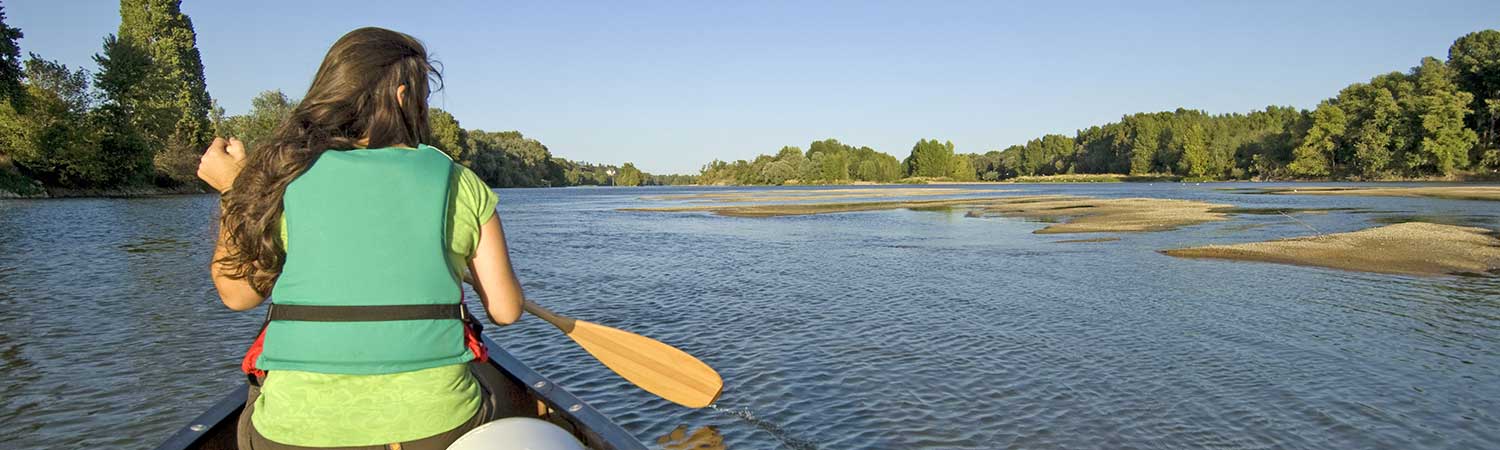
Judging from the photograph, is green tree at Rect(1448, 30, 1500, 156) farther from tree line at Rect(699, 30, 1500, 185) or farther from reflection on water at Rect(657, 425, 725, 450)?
reflection on water at Rect(657, 425, 725, 450)

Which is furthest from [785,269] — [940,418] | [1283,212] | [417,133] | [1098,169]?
[1098,169]

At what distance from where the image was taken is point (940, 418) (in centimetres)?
669

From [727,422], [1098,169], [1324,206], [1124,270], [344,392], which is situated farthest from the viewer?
[1098,169]

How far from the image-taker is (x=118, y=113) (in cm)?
5697

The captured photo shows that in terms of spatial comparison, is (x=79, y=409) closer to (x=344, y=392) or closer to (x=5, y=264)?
(x=344, y=392)

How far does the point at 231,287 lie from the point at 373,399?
0.60 metres

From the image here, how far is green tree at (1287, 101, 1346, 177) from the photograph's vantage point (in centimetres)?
8838

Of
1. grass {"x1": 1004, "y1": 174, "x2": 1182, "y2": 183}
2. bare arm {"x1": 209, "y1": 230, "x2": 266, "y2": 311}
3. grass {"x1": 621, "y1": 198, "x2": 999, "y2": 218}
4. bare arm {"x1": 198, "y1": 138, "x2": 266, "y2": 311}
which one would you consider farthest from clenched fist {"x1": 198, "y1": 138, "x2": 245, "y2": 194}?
grass {"x1": 1004, "y1": 174, "x2": 1182, "y2": 183}

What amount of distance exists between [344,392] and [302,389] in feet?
0.39

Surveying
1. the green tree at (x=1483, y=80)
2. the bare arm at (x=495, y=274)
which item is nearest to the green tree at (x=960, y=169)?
the green tree at (x=1483, y=80)

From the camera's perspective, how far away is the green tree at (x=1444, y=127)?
74.4 meters

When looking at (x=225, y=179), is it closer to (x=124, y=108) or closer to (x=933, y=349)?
(x=933, y=349)

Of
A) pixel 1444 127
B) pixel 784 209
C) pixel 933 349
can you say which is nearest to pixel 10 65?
pixel 784 209

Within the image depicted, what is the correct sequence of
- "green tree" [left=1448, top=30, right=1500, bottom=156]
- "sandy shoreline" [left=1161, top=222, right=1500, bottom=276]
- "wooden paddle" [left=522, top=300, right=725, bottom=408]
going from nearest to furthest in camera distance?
1. "wooden paddle" [left=522, top=300, right=725, bottom=408]
2. "sandy shoreline" [left=1161, top=222, right=1500, bottom=276]
3. "green tree" [left=1448, top=30, right=1500, bottom=156]
